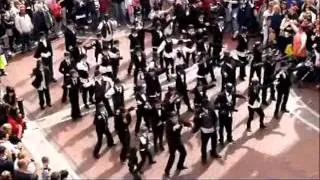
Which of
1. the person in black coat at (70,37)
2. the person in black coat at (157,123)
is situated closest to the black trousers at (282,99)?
the person in black coat at (157,123)

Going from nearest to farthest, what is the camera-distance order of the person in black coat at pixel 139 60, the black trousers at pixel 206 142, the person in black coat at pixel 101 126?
the black trousers at pixel 206 142
the person in black coat at pixel 101 126
the person in black coat at pixel 139 60

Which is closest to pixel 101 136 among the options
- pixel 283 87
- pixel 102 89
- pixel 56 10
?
pixel 102 89

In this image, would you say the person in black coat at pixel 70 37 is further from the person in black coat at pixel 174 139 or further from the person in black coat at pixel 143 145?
the person in black coat at pixel 174 139

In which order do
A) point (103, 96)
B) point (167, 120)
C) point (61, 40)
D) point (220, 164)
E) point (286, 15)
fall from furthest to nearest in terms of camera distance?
point (61, 40) < point (286, 15) < point (103, 96) < point (220, 164) < point (167, 120)

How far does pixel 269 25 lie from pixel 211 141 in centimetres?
640

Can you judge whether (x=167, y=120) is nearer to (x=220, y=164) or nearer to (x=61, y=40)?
(x=220, y=164)

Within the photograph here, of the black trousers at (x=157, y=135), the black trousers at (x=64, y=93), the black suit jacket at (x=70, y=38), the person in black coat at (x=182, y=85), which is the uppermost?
the black suit jacket at (x=70, y=38)

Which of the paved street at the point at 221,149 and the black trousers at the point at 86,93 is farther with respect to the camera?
the black trousers at the point at 86,93

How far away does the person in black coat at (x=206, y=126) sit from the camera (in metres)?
13.9

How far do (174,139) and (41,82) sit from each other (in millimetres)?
4842

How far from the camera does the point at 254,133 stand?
15781 mm

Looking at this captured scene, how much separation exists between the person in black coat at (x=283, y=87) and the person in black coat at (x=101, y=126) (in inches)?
174

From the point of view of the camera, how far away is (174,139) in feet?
44.4

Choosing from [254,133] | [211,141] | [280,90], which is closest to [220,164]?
[211,141]
